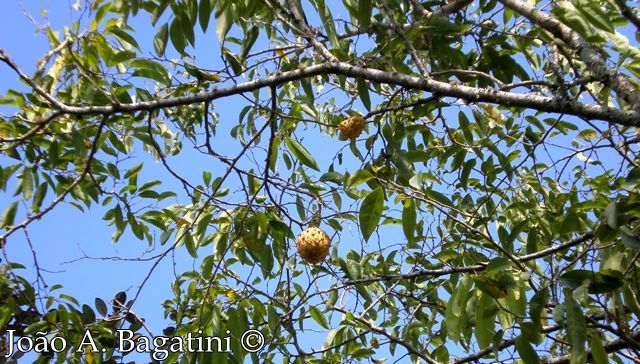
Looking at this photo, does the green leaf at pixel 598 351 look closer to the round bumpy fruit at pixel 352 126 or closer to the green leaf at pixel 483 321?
the green leaf at pixel 483 321

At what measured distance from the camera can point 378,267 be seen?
2824 millimetres

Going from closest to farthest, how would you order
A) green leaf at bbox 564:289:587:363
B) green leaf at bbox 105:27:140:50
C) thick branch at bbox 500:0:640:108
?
green leaf at bbox 564:289:587:363
thick branch at bbox 500:0:640:108
green leaf at bbox 105:27:140:50

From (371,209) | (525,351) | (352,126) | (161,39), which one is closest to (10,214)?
(161,39)

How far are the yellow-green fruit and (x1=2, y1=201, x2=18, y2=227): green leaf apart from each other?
44.9 inches

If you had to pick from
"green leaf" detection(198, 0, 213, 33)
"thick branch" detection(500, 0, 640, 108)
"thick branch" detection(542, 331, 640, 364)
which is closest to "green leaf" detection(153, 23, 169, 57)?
"green leaf" detection(198, 0, 213, 33)

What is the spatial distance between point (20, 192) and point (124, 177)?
0.41 m

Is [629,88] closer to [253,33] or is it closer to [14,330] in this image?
[253,33]

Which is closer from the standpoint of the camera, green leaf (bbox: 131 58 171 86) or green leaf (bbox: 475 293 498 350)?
green leaf (bbox: 475 293 498 350)

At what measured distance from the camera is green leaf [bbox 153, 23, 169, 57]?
2053mm

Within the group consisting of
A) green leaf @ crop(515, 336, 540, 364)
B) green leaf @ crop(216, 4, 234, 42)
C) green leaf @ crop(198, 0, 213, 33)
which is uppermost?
green leaf @ crop(198, 0, 213, 33)

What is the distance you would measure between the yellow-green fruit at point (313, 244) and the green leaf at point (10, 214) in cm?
114

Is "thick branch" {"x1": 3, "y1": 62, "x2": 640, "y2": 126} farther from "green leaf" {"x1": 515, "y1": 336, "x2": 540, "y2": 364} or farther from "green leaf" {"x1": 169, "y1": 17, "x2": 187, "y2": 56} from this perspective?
"green leaf" {"x1": 515, "y1": 336, "x2": 540, "y2": 364}

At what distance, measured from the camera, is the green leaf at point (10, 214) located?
94.4 inches

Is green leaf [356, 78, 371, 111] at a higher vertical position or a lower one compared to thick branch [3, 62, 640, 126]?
higher
